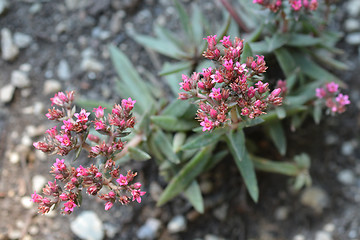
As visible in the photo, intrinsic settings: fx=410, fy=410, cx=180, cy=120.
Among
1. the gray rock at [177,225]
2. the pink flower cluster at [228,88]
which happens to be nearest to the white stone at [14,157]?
the gray rock at [177,225]

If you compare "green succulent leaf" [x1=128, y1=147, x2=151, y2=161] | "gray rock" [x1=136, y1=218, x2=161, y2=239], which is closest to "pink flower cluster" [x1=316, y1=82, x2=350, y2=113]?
"green succulent leaf" [x1=128, y1=147, x2=151, y2=161]

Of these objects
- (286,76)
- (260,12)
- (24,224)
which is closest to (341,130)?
(286,76)

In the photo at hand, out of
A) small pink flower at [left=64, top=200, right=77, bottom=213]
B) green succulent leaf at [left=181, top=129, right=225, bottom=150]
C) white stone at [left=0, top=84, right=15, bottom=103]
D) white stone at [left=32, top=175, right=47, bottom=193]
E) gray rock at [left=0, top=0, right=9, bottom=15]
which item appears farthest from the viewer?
gray rock at [left=0, top=0, right=9, bottom=15]

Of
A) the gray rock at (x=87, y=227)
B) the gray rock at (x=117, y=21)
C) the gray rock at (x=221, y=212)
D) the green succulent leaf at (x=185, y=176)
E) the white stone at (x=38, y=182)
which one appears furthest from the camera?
the gray rock at (x=117, y=21)

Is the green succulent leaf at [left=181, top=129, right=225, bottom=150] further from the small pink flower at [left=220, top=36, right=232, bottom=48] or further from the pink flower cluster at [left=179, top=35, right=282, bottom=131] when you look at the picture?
the small pink flower at [left=220, top=36, right=232, bottom=48]

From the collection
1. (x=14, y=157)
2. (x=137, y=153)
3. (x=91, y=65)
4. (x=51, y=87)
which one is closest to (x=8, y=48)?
(x=51, y=87)

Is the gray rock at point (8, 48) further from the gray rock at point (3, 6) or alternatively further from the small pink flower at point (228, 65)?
the small pink flower at point (228, 65)
